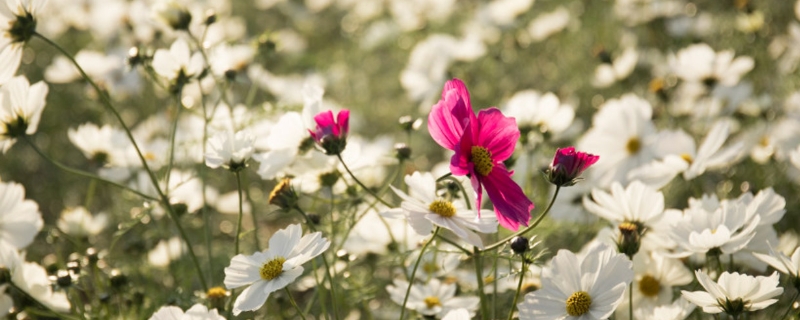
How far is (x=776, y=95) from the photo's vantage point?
195cm

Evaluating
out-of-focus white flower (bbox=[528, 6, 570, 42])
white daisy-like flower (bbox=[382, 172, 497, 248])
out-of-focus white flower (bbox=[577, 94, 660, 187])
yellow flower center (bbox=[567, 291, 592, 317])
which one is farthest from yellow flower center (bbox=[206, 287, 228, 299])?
out-of-focus white flower (bbox=[528, 6, 570, 42])

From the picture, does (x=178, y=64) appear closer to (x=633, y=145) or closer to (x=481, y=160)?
(x=481, y=160)

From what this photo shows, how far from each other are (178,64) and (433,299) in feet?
1.50

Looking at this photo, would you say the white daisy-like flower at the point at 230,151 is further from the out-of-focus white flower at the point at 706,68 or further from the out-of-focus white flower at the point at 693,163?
the out-of-focus white flower at the point at 706,68

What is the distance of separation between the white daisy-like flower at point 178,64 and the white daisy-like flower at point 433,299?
388 mm

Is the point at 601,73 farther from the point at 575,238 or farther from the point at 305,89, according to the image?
the point at 305,89

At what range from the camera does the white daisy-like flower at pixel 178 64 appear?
1114 millimetres

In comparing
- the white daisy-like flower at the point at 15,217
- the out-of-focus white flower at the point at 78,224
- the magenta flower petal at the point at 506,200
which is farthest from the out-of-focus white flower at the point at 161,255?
the magenta flower petal at the point at 506,200

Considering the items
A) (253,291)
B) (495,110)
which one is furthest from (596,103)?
(253,291)

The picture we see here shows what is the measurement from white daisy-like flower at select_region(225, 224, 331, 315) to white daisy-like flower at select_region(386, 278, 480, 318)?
0.22 m

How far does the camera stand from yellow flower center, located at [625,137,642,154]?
1.43 meters

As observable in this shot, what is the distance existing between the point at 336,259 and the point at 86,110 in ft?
4.75

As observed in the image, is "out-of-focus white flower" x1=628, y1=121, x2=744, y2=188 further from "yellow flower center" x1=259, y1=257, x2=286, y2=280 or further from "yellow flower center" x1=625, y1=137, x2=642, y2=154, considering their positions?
"yellow flower center" x1=259, y1=257, x2=286, y2=280

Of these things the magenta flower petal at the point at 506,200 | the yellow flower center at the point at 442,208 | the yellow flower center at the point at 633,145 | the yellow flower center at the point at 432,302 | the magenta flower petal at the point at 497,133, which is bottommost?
the yellow flower center at the point at 432,302
